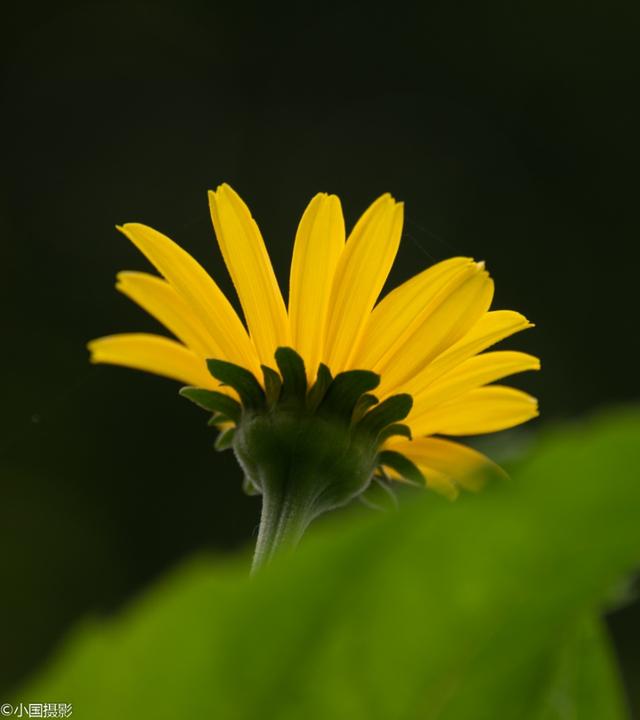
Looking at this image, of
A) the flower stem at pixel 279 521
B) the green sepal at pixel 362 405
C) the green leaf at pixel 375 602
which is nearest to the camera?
the green leaf at pixel 375 602

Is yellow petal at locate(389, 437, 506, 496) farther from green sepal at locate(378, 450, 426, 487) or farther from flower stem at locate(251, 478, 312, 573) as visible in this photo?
flower stem at locate(251, 478, 312, 573)

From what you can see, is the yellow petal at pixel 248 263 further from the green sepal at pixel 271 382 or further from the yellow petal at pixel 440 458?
the yellow petal at pixel 440 458

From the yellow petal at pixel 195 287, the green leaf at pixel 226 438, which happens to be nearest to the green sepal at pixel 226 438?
the green leaf at pixel 226 438

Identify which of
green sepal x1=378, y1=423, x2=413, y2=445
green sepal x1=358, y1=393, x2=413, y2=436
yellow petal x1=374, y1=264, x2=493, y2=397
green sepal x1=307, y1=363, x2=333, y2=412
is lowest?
green sepal x1=378, y1=423, x2=413, y2=445

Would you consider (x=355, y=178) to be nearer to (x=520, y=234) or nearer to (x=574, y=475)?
(x=520, y=234)

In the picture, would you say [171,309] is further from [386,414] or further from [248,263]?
[386,414]

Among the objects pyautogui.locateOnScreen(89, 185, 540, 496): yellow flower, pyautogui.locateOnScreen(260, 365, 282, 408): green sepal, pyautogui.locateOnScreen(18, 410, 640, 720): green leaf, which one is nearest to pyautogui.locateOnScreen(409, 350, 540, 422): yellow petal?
pyautogui.locateOnScreen(89, 185, 540, 496): yellow flower
